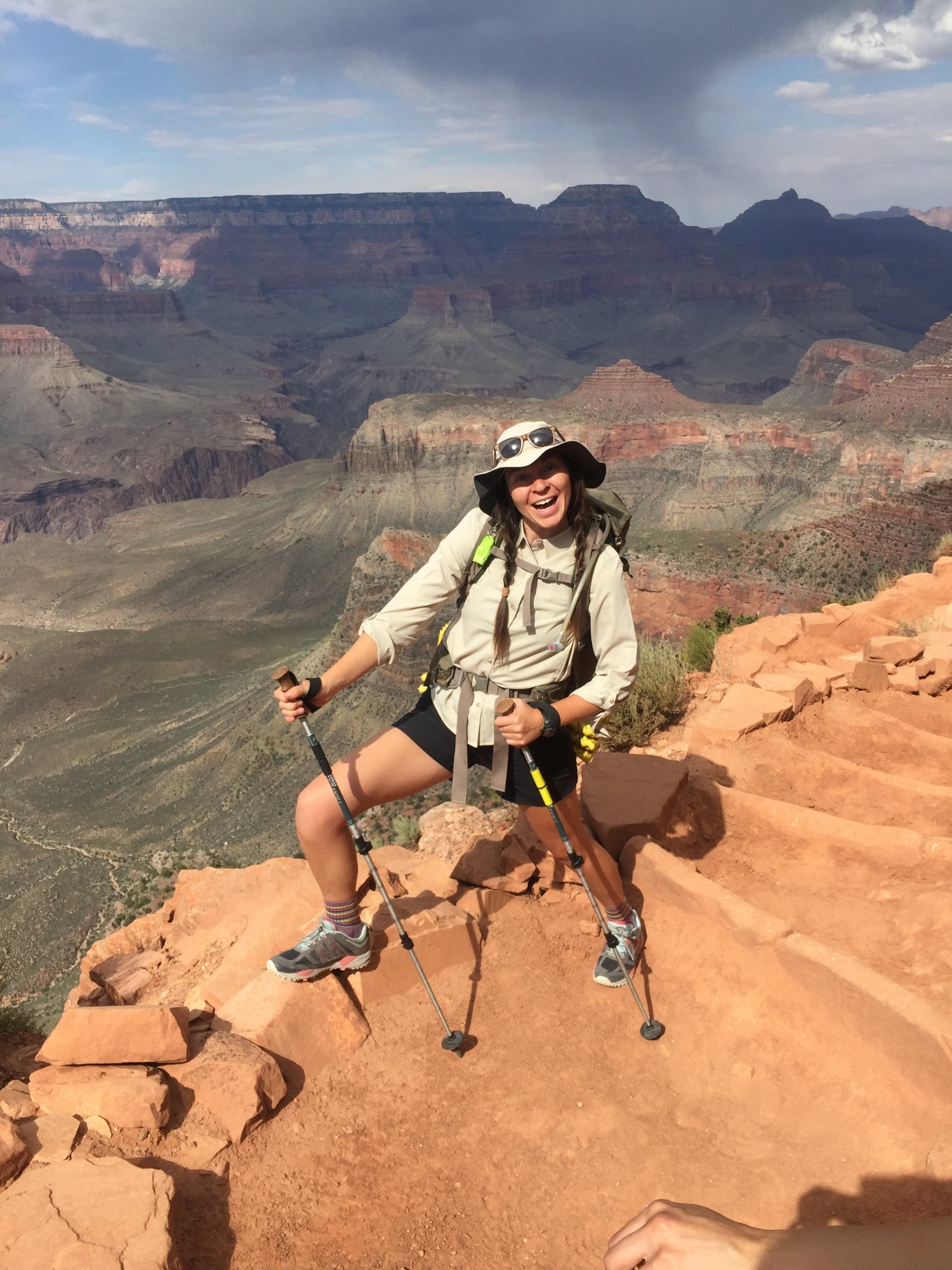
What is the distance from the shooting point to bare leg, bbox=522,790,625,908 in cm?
478

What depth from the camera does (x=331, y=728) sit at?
33.7 metres

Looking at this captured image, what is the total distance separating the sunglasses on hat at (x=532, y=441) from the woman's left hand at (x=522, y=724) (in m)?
1.20

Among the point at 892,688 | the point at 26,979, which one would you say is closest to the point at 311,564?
the point at 26,979

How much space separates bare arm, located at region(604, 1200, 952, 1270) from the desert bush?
19.0 feet

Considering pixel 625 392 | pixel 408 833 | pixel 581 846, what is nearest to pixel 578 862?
pixel 581 846

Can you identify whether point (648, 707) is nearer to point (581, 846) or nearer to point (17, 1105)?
point (581, 846)

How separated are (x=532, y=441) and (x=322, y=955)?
286 cm

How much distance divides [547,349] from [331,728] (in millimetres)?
145557

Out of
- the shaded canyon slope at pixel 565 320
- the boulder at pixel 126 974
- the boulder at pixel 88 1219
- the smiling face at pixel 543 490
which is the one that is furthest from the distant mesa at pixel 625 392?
the boulder at pixel 88 1219

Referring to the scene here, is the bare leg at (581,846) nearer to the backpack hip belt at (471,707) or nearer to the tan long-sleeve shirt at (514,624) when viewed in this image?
the backpack hip belt at (471,707)

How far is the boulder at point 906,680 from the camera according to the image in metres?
8.57

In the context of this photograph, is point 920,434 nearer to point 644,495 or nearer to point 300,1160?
point 644,495

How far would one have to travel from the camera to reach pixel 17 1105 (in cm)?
394

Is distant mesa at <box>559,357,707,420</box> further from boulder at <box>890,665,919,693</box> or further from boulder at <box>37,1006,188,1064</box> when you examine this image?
boulder at <box>37,1006,188,1064</box>
